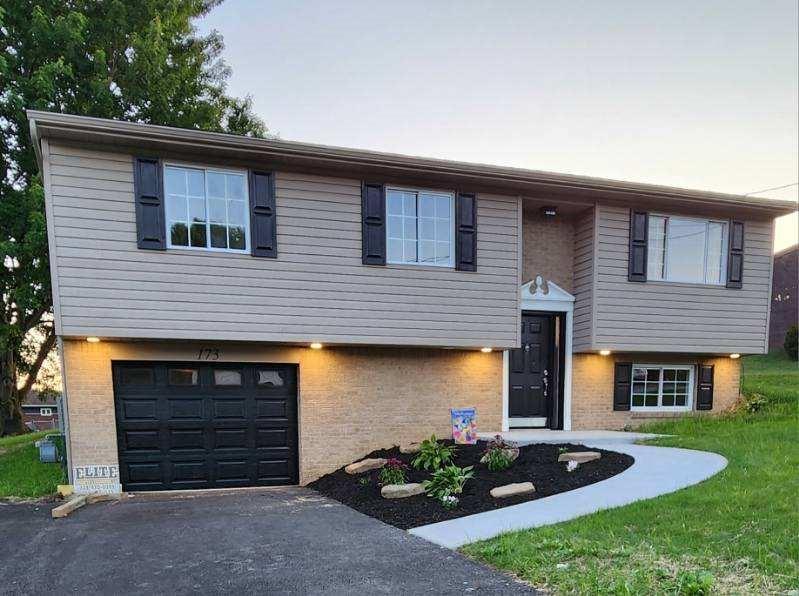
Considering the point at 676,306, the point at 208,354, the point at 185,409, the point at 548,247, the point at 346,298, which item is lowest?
the point at 185,409

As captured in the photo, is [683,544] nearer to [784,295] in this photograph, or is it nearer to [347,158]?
[347,158]

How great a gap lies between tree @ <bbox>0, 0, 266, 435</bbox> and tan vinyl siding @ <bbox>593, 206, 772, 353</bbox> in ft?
34.9

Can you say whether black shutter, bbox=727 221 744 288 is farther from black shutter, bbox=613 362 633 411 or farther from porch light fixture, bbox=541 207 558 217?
porch light fixture, bbox=541 207 558 217

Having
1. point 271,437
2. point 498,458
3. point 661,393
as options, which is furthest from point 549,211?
point 271,437

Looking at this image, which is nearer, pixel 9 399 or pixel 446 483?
pixel 446 483

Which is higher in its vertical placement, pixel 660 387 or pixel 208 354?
pixel 208 354

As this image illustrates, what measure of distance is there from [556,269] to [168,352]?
6741 mm

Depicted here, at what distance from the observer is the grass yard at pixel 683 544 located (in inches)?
117

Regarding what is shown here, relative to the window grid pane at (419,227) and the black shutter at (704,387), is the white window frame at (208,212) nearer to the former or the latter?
the window grid pane at (419,227)

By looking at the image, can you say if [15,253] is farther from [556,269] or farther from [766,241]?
[766,241]

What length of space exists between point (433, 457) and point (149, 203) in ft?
17.0

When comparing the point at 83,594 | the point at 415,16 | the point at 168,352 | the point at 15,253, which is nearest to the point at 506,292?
the point at 168,352

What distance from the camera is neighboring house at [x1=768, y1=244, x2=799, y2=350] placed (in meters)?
20.3

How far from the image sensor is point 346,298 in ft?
23.0
